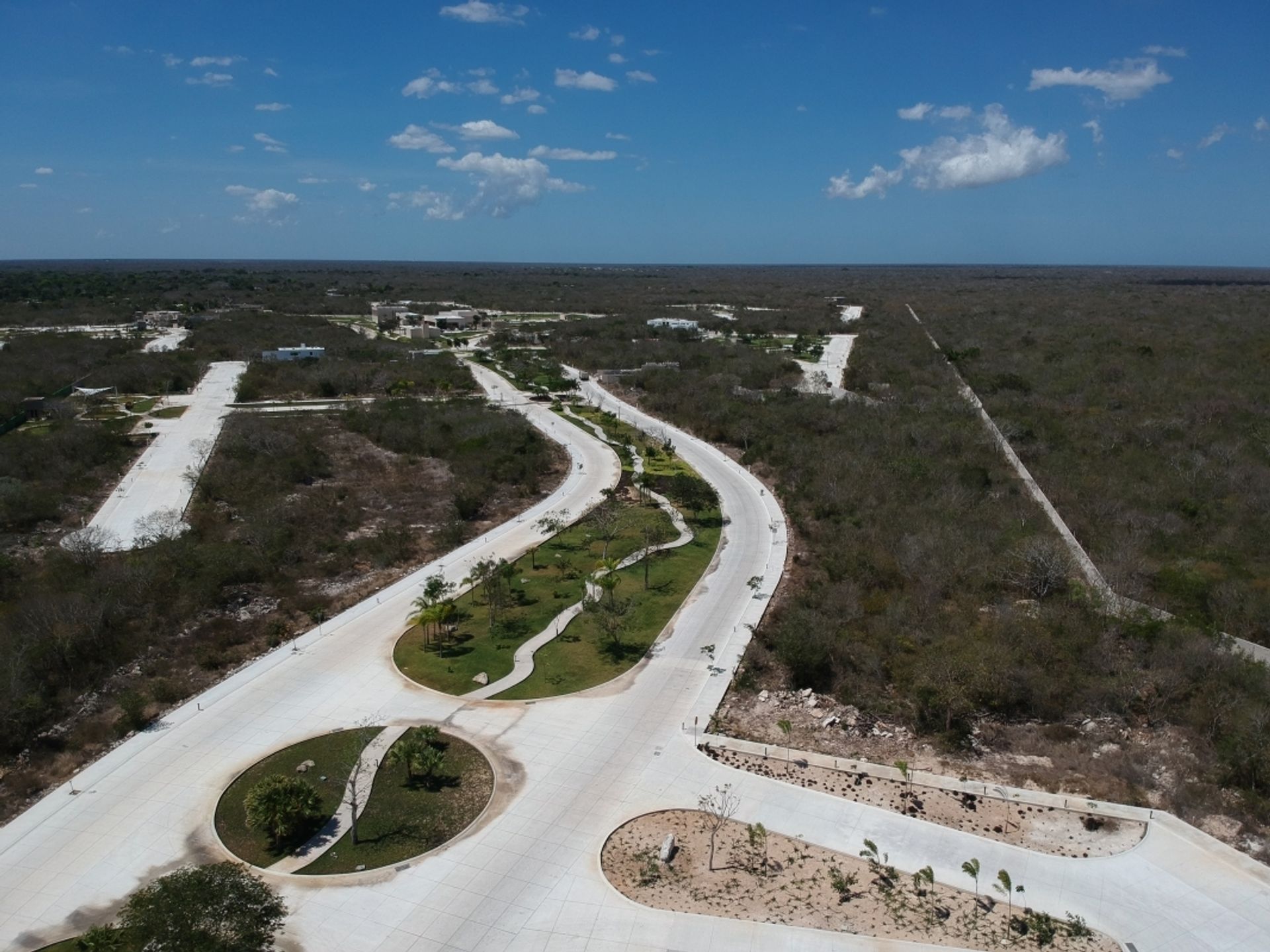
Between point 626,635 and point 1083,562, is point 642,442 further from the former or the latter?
point 1083,562

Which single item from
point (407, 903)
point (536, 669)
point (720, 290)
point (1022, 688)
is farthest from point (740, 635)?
point (720, 290)

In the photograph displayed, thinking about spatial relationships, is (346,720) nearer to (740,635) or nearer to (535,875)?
(535,875)

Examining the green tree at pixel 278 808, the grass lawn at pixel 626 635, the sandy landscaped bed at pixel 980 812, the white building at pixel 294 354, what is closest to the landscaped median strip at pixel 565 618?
the grass lawn at pixel 626 635

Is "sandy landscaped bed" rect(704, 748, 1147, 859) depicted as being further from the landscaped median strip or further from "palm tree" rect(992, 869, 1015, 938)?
the landscaped median strip

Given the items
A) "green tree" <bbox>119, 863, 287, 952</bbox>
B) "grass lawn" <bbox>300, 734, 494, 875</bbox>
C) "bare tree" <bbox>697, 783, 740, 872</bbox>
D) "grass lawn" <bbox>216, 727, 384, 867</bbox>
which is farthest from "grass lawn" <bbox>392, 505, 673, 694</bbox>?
"green tree" <bbox>119, 863, 287, 952</bbox>

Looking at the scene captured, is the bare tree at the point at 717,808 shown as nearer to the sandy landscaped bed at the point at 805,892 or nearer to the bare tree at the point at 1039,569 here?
the sandy landscaped bed at the point at 805,892

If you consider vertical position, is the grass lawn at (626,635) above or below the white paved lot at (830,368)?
below
